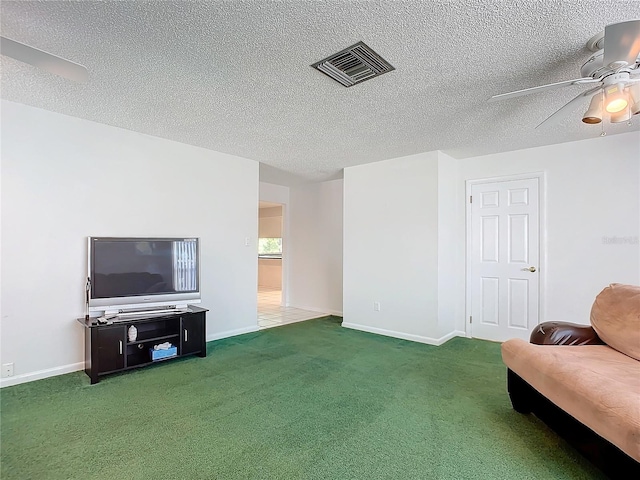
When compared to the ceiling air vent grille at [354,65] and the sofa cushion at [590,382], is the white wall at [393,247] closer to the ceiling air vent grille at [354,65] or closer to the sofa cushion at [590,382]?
the sofa cushion at [590,382]

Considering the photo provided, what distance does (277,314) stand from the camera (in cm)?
599

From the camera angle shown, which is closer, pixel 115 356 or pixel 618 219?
pixel 115 356

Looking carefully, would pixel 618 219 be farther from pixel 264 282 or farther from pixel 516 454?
pixel 264 282

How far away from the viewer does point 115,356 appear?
3002 millimetres

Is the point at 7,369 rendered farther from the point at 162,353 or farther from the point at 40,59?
the point at 40,59

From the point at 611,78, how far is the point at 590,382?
1.68 meters

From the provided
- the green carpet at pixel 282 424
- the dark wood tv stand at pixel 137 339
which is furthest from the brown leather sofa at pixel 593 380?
the dark wood tv stand at pixel 137 339

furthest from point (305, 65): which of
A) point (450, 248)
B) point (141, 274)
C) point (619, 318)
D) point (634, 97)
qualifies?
point (450, 248)

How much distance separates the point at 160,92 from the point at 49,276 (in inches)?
77.9

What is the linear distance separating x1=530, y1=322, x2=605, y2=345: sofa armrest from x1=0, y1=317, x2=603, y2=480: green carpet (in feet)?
1.80

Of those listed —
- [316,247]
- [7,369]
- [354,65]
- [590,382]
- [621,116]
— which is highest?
[354,65]

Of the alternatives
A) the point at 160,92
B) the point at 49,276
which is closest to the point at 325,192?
the point at 160,92

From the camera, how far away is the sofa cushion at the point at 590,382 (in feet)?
4.78

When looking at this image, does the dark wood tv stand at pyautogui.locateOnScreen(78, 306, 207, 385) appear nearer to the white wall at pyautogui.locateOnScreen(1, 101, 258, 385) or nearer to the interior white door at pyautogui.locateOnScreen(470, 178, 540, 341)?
the white wall at pyautogui.locateOnScreen(1, 101, 258, 385)
